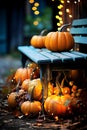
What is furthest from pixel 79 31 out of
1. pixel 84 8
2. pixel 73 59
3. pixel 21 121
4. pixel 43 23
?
pixel 43 23

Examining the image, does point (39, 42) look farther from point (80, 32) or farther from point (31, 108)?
point (31, 108)

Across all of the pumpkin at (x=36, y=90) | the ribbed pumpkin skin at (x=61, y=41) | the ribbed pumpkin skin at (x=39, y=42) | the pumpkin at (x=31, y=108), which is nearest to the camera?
the pumpkin at (x=31, y=108)

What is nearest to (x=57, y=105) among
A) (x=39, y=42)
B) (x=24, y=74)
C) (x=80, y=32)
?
(x=24, y=74)

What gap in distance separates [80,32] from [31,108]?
7.02 ft

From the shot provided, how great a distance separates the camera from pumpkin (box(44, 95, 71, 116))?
566 cm

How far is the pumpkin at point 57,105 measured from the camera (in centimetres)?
566

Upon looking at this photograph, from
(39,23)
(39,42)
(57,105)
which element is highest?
(39,42)

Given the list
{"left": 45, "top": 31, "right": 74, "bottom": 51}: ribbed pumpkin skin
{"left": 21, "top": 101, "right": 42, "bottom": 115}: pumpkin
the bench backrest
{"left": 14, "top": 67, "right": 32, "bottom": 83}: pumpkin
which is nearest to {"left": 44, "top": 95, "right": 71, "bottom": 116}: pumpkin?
A: {"left": 21, "top": 101, "right": 42, "bottom": 115}: pumpkin

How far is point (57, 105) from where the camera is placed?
5.66m

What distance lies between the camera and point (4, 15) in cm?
2161

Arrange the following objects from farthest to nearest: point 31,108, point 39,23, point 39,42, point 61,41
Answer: point 39,23
point 39,42
point 61,41
point 31,108

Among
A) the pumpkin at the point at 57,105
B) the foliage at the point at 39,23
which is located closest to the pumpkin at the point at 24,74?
the pumpkin at the point at 57,105

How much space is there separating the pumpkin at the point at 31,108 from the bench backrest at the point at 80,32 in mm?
1634

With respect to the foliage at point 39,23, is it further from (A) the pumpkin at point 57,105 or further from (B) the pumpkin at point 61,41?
(A) the pumpkin at point 57,105
